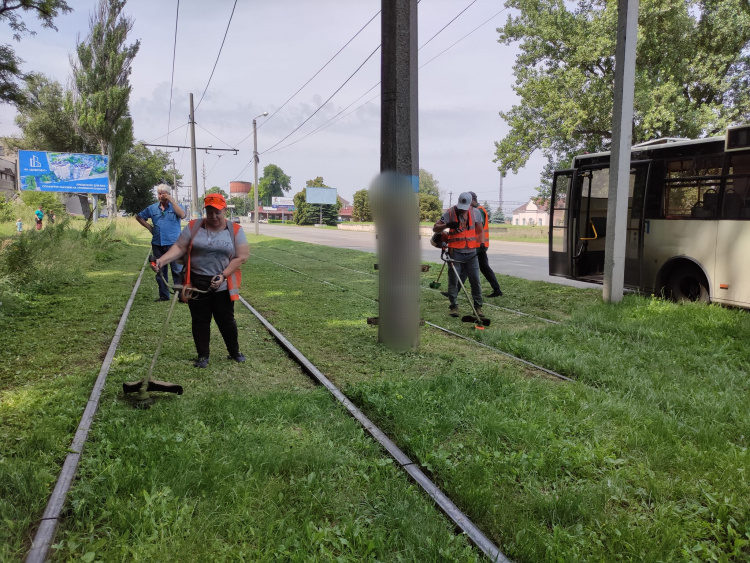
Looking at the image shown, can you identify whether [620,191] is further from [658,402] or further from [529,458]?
[529,458]

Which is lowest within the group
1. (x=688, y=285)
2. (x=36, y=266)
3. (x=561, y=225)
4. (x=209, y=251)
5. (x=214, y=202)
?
(x=688, y=285)

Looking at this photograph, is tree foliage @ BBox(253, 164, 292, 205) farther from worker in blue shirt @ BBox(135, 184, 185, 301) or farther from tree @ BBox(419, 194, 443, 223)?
worker in blue shirt @ BBox(135, 184, 185, 301)

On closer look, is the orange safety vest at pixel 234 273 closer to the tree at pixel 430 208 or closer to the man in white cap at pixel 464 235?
the man in white cap at pixel 464 235

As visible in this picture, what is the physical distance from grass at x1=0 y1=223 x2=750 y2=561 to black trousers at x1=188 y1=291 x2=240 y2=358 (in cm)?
33

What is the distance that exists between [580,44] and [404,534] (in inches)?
1098

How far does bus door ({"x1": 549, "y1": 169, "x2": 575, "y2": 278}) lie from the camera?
451 inches

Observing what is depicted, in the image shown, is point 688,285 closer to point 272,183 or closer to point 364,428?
point 364,428

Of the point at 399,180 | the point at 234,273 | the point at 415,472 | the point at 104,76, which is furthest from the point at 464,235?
the point at 104,76

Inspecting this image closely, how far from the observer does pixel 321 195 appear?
303 feet

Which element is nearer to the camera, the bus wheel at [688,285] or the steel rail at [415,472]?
the steel rail at [415,472]

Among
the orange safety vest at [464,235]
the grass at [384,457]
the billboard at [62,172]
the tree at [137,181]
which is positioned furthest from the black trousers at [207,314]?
the tree at [137,181]

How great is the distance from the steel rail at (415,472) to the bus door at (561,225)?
7790 mm

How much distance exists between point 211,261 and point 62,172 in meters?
33.7

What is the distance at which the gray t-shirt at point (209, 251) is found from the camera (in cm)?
535
